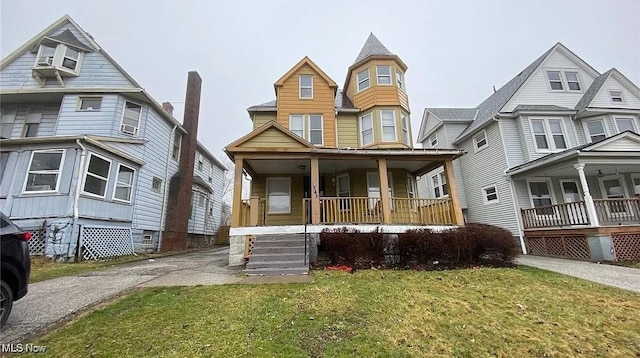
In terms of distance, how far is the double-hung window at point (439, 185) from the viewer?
18.1 m

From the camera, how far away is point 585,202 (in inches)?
421

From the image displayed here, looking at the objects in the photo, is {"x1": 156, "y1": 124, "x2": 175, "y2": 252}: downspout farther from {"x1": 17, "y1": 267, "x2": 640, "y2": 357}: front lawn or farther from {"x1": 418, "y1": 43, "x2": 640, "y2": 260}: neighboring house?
{"x1": 418, "y1": 43, "x2": 640, "y2": 260}: neighboring house

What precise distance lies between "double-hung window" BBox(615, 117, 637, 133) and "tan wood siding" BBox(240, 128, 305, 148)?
17958mm

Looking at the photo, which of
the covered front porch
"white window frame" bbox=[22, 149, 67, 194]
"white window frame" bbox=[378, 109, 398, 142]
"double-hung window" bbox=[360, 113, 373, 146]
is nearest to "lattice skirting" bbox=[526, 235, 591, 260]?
the covered front porch

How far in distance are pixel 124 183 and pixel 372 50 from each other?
49.5ft

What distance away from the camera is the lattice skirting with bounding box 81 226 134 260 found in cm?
1052

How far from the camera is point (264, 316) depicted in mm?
4254

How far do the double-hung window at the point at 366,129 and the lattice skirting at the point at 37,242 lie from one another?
14014 millimetres

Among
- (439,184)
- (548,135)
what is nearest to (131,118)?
(439,184)

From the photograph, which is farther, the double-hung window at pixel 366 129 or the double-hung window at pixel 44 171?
the double-hung window at pixel 366 129

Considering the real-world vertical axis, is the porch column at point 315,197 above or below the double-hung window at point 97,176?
below

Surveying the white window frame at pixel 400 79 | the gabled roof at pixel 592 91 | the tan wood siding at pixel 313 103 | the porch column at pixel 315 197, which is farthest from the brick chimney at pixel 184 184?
the gabled roof at pixel 592 91

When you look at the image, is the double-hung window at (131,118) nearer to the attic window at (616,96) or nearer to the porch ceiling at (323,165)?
the porch ceiling at (323,165)

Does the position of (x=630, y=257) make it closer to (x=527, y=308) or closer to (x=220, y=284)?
(x=527, y=308)
